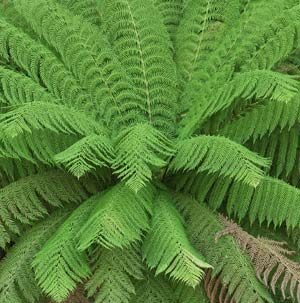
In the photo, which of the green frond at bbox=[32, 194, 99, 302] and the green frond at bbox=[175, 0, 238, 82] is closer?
the green frond at bbox=[32, 194, 99, 302]

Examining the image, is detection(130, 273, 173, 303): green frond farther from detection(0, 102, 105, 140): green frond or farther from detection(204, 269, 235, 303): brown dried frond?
detection(0, 102, 105, 140): green frond

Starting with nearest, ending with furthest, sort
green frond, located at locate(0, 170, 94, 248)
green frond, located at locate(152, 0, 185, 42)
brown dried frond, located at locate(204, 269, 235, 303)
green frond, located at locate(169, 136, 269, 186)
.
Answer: green frond, located at locate(169, 136, 269, 186) < brown dried frond, located at locate(204, 269, 235, 303) < green frond, located at locate(0, 170, 94, 248) < green frond, located at locate(152, 0, 185, 42)

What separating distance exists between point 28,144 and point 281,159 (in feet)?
4.37

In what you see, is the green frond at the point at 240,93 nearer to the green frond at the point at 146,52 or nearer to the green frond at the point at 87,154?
the green frond at the point at 146,52

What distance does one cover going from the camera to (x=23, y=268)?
2.99m

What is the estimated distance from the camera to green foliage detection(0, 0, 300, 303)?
2855 millimetres

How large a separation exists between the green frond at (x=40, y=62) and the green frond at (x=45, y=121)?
0.31 metres

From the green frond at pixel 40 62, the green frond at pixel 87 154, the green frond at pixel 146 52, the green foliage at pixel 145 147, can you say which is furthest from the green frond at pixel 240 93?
the green frond at pixel 40 62

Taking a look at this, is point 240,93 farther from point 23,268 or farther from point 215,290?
point 23,268

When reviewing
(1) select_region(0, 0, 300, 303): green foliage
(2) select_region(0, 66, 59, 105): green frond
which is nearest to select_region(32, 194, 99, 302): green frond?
(1) select_region(0, 0, 300, 303): green foliage

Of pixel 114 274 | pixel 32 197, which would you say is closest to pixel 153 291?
pixel 114 274

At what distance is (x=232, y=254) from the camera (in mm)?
2906

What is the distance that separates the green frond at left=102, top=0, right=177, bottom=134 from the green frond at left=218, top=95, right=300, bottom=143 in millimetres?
518

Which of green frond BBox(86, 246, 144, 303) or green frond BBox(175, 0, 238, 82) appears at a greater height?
green frond BBox(175, 0, 238, 82)
